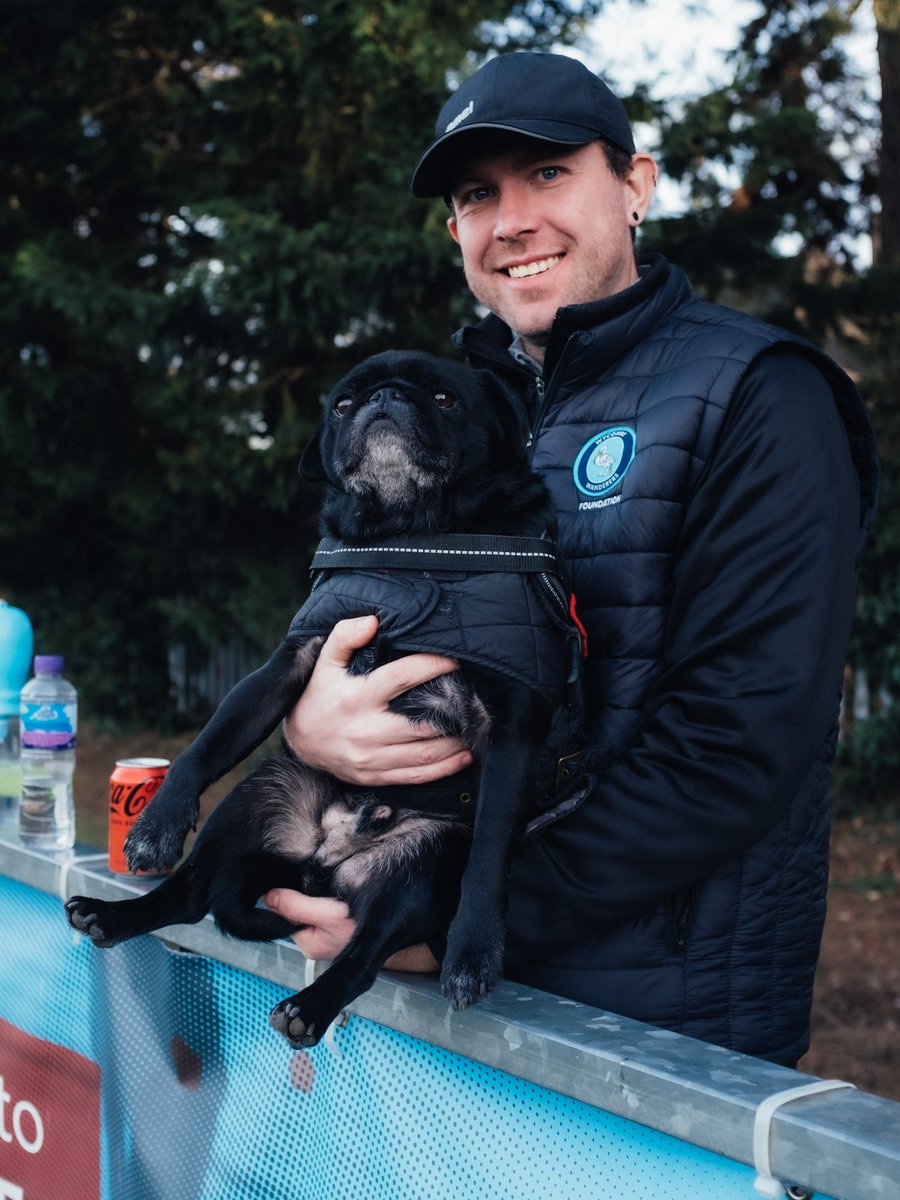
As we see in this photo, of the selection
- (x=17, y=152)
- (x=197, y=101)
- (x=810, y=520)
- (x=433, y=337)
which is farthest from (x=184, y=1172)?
(x=17, y=152)

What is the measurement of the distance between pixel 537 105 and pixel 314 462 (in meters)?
0.76

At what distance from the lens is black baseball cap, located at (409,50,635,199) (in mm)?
1901

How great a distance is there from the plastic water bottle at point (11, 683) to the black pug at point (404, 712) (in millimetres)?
1076

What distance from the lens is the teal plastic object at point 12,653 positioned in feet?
9.34

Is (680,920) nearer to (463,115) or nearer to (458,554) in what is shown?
(458,554)

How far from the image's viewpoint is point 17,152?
337 inches

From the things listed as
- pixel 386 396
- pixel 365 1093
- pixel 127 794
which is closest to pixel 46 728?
pixel 127 794

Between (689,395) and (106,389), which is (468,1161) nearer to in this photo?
(689,395)

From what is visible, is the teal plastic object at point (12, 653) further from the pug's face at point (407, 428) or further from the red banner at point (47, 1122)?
the pug's face at point (407, 428)

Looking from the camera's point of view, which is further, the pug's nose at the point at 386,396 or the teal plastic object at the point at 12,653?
the teal plastic object at the point at 12,653

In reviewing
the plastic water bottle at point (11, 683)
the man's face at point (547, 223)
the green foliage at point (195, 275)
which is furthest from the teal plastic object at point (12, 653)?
the green foliage at point (195, 275)

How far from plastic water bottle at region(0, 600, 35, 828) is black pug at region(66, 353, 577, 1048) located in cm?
108

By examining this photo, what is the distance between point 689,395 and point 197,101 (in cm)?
735

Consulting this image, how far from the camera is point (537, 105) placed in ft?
6.25
